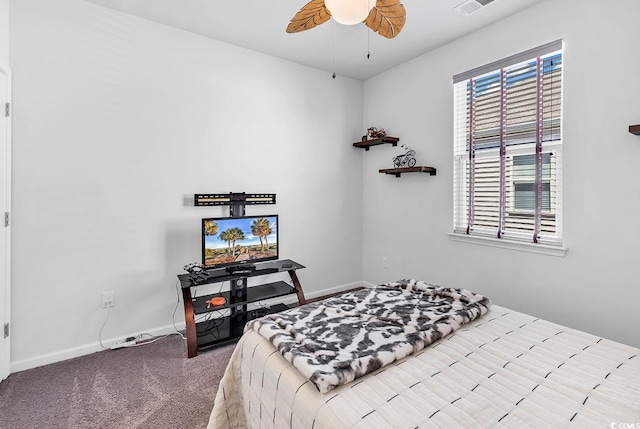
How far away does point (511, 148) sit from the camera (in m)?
2.74

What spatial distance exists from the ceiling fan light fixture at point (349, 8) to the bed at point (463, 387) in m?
1.61

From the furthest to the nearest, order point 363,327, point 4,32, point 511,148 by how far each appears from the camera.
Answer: point 511,148 < point 4,32 < point 363,327

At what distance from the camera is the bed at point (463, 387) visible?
104cm

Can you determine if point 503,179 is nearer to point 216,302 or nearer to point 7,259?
point 216,302

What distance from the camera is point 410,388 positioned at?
1180 mm

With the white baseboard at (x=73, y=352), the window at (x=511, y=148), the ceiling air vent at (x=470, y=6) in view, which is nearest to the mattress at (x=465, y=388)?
the window at (x=511, y=148)

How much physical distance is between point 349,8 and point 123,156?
222cm

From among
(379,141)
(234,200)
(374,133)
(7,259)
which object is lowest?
(7,259)

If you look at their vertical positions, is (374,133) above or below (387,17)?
below

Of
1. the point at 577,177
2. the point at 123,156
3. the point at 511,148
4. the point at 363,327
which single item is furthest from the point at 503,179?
the point at 123,156

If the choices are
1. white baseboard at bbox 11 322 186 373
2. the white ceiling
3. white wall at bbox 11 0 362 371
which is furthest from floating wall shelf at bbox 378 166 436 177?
white baseboard at bbox 11 322 186 373

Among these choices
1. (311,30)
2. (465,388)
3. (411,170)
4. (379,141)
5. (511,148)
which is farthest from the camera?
(379,141)

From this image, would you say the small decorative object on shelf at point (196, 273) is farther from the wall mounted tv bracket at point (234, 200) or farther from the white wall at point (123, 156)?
the wall mounted tv bracket at point (234, 200)

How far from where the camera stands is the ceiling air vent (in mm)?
2451
